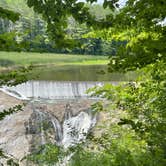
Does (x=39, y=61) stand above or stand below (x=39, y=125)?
below

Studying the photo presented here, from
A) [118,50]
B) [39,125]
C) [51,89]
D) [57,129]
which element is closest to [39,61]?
[51,89]

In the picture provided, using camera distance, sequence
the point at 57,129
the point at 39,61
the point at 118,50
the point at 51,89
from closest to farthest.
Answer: the point at 118,50 < the point at 57,129 < the point at 51,89 < the point at 39,61

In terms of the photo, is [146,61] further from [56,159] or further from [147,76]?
[56,159]

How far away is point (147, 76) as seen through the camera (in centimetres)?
625

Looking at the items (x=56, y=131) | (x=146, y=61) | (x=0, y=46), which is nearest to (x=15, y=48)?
(x=0, y=46)

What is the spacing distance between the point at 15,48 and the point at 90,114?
11701 mm

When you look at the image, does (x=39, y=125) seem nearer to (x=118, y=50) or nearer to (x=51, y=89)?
(x=51, y=89)

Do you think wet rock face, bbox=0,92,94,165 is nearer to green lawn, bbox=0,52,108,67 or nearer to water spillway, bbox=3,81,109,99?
water spillway, bbox=3,81,109,99

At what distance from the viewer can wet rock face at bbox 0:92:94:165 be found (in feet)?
39.8

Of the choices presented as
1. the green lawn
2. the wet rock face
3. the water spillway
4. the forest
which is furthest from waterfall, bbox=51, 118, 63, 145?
the green lawn

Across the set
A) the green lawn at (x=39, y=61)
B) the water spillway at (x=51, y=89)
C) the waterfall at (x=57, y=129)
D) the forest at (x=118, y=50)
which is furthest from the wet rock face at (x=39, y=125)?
the green lawn at (x=39, y=61)

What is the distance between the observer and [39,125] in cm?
1334

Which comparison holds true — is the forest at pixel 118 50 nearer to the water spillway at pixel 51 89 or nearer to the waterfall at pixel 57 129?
the waterfall at pixel 57 129

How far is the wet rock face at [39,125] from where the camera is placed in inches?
478
